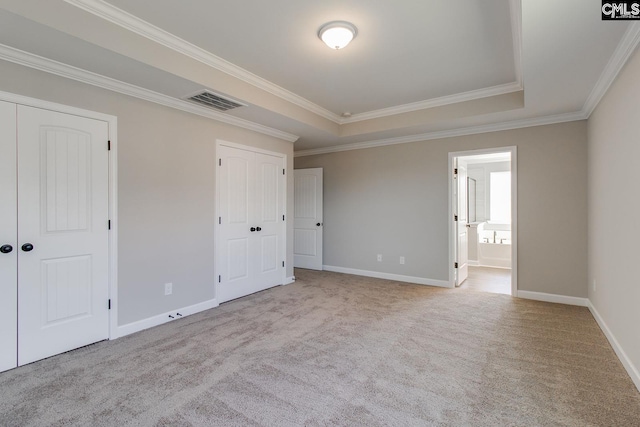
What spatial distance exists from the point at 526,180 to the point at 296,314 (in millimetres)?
3541

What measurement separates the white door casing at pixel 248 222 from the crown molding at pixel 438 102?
4.82 ft

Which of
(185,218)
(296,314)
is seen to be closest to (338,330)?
(296,314)

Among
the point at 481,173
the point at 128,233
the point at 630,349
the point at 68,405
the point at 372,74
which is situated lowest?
the point at 68,405

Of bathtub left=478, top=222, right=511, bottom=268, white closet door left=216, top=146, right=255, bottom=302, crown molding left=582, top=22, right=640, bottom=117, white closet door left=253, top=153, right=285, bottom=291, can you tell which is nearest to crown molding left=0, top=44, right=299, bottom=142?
white closet door left=216, top=146, right=255, bottom=302

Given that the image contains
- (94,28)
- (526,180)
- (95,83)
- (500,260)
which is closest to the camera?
(94,28)

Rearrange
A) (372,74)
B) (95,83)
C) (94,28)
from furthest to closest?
(372,74), (95,83), (94,28)

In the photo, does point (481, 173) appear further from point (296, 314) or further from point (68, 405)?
point (68, 405)

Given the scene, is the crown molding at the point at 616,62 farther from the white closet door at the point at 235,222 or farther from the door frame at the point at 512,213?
the white closet door at the point at 235,222

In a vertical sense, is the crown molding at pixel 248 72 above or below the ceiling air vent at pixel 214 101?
above

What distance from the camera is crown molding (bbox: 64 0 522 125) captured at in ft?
7.18

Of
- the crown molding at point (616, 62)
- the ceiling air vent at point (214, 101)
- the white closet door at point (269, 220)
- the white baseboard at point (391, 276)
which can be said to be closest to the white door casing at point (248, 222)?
the white closet door at point (269, 220)

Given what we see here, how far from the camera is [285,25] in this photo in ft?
8.02

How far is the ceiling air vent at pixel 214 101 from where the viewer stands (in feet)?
10.3

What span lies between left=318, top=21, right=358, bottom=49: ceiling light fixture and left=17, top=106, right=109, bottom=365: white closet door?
2169mm
